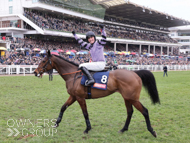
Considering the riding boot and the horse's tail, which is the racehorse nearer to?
the horse's tail

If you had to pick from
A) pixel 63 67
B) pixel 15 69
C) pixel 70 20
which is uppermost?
pixel 70 20

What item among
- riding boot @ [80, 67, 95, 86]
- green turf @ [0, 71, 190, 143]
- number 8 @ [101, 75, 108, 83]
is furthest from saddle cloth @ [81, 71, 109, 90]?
green turf @ [0, 71, 190, 143]

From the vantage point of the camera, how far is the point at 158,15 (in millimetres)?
52281

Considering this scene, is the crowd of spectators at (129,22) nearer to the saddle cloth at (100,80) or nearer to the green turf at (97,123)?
the green turf at (97,123)

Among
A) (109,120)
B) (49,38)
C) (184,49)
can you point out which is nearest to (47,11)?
(49,38)

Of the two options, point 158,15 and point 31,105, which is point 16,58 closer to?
point 31,105

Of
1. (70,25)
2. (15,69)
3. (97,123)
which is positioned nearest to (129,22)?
(70,25)

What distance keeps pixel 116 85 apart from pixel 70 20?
1391 inches

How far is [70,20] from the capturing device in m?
38.1

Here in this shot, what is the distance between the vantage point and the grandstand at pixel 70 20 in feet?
101

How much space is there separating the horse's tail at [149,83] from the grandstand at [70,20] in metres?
24.0

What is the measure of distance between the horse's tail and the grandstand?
2400 cm

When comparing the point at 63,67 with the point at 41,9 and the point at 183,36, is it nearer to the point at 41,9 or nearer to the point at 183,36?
the point at 41,9

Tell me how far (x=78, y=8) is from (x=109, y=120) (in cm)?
3492
